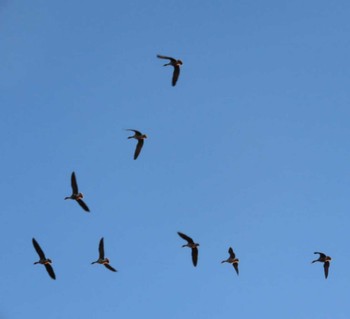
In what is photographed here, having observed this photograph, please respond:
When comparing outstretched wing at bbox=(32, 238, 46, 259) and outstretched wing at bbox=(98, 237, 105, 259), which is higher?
outstretched wing at bbox=(98, 237, 105, 259)

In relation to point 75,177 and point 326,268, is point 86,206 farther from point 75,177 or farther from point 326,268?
point 326,268

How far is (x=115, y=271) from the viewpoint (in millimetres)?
55875

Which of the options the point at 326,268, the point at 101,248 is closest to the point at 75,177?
the point at 101,248

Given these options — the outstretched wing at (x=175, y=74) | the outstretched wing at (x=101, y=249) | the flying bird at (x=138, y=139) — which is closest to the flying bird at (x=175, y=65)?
the outstretched wing at (x=175, y=74)

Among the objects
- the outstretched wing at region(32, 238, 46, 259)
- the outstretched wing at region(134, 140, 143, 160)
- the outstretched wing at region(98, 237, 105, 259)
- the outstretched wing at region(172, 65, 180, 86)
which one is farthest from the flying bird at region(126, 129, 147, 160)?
the outstretched wing at region(32, 238, 46, 259)

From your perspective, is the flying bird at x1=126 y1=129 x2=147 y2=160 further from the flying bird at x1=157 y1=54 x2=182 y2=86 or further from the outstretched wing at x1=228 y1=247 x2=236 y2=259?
the outstretched wing at x1=228 y1=247 x2=236 y2=259

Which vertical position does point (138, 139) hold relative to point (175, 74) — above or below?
below

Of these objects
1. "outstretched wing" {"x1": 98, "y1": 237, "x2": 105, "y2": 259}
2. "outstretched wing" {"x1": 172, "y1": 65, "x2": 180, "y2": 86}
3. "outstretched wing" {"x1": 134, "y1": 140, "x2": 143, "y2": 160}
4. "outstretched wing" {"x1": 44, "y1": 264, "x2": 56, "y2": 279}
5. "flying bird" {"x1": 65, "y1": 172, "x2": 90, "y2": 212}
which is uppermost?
"outstretched wing" {"x1": 172, "y1": 65, "x2": 180, "y2": 86}

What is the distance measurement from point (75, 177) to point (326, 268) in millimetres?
19304

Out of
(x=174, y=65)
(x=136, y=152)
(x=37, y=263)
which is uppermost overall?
(x=174, y=65)

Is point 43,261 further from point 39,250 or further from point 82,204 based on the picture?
point 82,204

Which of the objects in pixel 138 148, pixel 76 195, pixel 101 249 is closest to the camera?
pixel 76 195

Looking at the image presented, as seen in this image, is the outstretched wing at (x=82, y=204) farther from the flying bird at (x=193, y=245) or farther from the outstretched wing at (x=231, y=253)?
the outstretched wing at (x=231, y=253)

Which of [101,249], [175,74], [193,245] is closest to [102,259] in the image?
[101,249]
